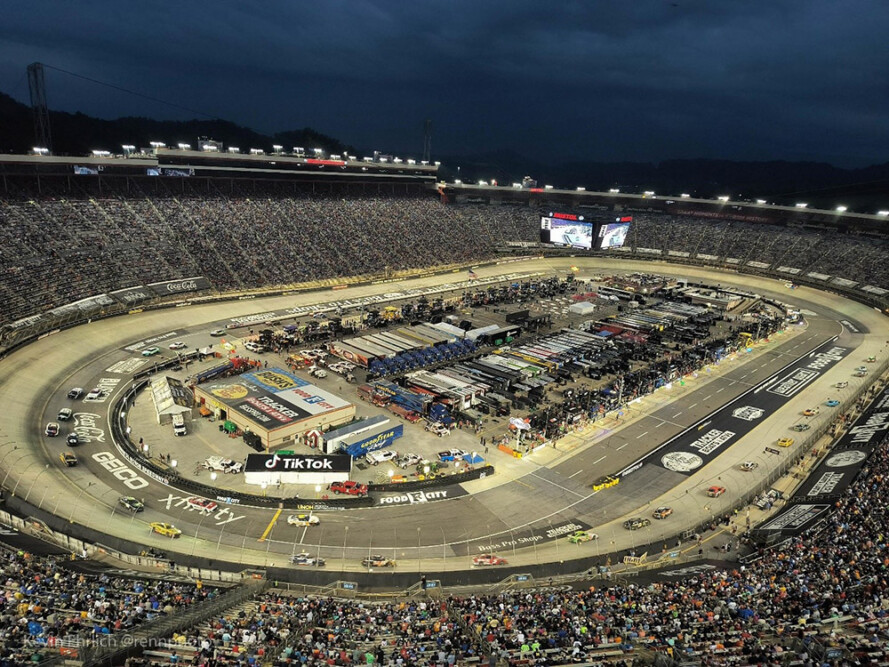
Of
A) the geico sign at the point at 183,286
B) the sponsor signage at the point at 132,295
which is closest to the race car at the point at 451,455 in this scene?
the sponsor signage at the point at 132,295

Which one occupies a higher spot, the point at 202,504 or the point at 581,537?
the point at 202,504

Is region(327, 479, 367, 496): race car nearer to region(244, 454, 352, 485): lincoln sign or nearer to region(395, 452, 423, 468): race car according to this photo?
region(244, 454, 352, 485): lincoln sign

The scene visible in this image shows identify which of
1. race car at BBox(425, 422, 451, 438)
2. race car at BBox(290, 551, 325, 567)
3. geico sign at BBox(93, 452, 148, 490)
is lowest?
race car at BBox(290, 551, 325, 567)

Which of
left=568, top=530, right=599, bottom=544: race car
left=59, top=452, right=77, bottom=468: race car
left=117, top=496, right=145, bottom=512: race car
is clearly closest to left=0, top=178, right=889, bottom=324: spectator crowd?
left=59, top=452, right=77, bottom=468: race car

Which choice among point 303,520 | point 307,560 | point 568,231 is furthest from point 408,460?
point 568,231

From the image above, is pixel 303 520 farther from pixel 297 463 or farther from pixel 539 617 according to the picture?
pixel 539 617

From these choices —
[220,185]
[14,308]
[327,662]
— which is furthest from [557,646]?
[220,185]
